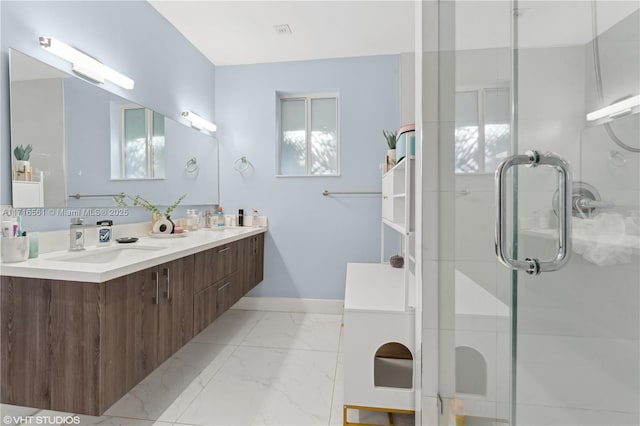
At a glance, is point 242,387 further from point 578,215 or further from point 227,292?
point 578,215

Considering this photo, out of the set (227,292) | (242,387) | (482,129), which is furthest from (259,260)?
(482,129)

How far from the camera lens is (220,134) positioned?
10.2 ft

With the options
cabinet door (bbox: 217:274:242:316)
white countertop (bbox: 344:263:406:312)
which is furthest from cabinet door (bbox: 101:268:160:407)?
white countertop (bbox: 344:263:406:312)

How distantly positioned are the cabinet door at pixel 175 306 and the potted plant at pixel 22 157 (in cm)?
76

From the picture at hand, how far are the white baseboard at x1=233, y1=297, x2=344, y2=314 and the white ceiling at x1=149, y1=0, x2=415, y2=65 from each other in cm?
237

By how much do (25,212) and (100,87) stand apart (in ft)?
2.77

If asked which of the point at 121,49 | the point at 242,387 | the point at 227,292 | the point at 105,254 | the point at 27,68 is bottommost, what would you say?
the point at 242,387

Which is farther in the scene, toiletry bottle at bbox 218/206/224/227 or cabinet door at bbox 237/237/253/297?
toiletry bottle at bbox 218/206/224/227

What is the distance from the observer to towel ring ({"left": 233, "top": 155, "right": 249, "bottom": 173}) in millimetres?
3053

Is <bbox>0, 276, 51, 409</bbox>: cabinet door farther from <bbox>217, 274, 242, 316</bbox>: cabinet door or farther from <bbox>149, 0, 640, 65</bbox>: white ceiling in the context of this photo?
<bbox>149, 0, 640, 65</bbox>: white ceiling

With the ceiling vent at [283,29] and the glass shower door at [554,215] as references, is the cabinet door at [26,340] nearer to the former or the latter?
the glass shower door at [554,215]

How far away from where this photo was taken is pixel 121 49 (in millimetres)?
1973

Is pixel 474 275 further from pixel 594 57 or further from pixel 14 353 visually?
pixel 14 353

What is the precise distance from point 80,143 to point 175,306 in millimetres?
1035
